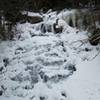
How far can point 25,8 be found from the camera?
956 cm

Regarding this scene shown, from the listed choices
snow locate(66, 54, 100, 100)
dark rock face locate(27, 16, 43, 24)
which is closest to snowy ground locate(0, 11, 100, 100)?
snow locate(66, 54, 100, 100)

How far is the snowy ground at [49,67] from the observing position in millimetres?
5934

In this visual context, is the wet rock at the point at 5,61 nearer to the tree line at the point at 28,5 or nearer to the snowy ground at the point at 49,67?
the snowy ground at the point at 49,67

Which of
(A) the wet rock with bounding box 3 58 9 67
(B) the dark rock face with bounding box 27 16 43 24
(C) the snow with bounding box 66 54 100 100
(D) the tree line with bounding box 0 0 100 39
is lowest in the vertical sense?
(C) the snow with bounding box 66 54 100 100

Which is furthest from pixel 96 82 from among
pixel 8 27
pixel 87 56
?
pixel 8 27

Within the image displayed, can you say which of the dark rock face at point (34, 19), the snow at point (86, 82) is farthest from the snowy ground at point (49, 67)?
the dark rock face at point (34, 19)

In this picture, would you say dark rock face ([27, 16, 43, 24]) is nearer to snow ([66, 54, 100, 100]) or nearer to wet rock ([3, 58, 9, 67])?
wet rock ([3, 58, 9, 67])

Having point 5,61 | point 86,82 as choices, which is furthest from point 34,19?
point 86,82

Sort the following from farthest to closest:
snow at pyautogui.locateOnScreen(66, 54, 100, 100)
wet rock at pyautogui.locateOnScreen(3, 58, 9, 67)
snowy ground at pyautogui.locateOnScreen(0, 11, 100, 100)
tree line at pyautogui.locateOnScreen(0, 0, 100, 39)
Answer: tree line at pyautogui.locateOnScreen(0, 0, 100, 39) → wet rock at pyautogui.locateOnScreen(3, 58, 9, 67) → snowy ground at pyautogui.locateOnScreen(0, 11, 100, 100) → snow at pyautogui.locateOnScreen(66, 54, 100, 100)

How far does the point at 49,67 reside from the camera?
671cm

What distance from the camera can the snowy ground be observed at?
19.5ft

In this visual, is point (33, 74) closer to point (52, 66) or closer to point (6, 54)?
point (52, 66)

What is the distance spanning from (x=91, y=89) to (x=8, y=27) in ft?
11.8

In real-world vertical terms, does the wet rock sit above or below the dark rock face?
below
